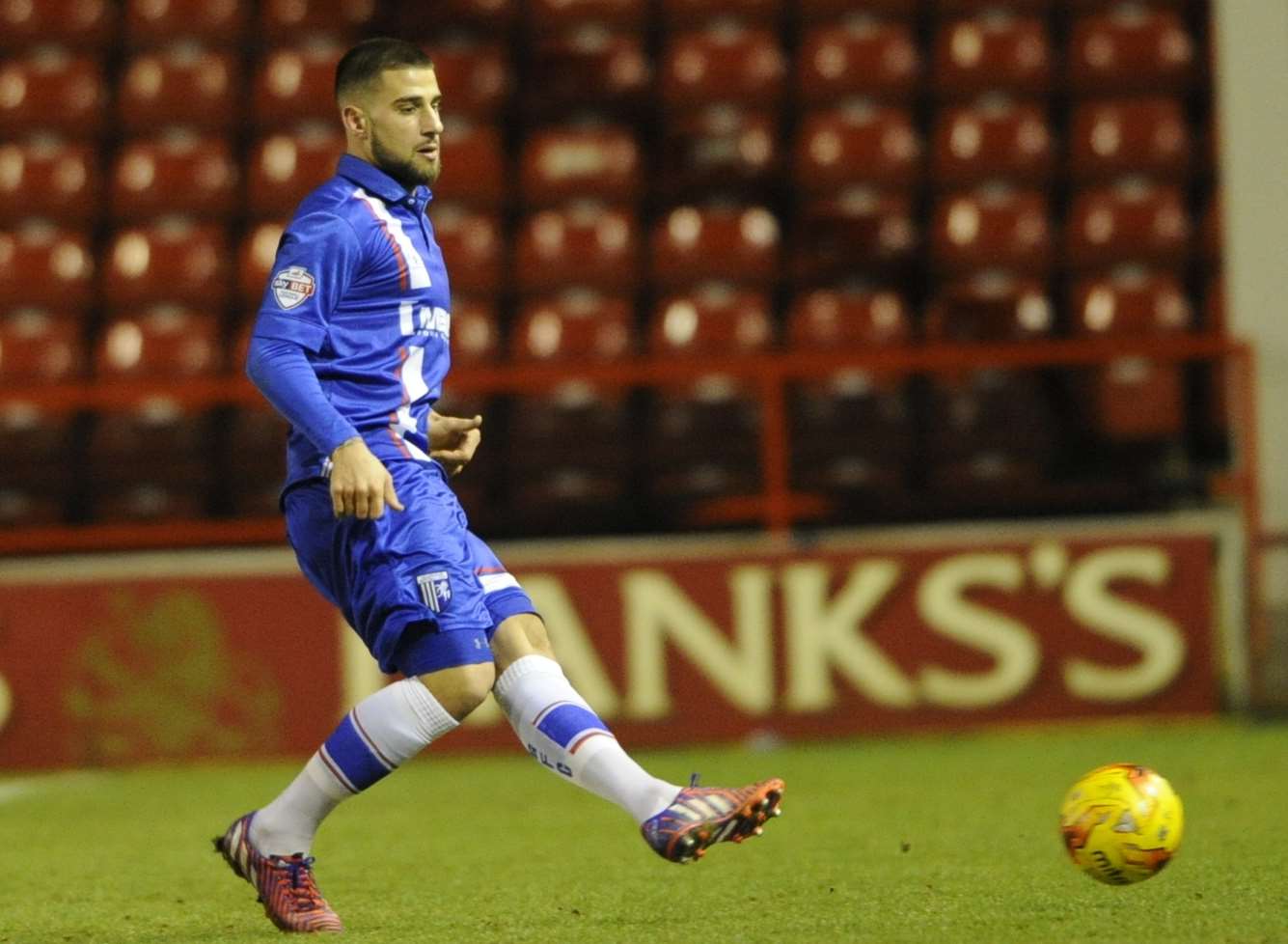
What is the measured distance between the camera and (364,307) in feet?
11.8

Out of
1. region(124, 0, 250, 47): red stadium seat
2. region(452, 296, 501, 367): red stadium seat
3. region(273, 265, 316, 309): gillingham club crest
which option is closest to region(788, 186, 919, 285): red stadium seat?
region(452, 296, 501, 367): red stadium seat

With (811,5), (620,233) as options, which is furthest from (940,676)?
(811,5)

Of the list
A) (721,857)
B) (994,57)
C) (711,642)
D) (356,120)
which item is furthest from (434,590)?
(994,57)

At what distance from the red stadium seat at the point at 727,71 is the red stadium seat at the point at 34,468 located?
3.08 meters

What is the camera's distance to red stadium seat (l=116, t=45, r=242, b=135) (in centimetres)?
951

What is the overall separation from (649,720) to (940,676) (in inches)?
40.9

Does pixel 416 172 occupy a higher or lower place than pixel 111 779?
higher

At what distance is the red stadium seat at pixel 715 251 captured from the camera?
8.63 m

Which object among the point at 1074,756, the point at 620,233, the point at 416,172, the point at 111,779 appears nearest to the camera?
the point at 416,172

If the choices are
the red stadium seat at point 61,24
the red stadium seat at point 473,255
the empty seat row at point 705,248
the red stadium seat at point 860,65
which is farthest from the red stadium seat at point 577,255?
the red stadium seat at point 61,24

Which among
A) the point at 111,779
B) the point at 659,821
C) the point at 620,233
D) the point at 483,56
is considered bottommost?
the point at 111,779

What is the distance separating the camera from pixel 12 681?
7.40 metres

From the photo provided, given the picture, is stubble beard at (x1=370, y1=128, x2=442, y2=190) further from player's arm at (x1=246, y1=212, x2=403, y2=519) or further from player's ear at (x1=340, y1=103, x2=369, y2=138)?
player's arm at (x1=246, y1=212, x2=403, y2=519)

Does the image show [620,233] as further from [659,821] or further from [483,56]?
[659,821]
